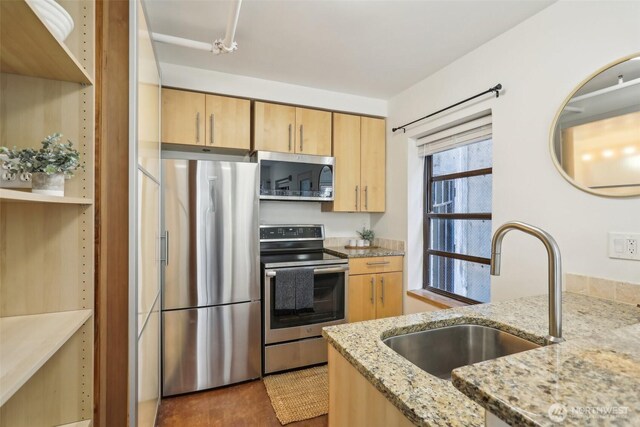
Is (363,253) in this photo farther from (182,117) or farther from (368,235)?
(182,117)

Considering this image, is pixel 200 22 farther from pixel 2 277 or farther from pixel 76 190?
pixel 2 277

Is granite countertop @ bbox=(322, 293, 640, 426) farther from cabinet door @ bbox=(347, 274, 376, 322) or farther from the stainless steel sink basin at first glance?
cabinet door @ bbox=(347, 274, 376, 322)

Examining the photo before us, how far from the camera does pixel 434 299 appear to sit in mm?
2488

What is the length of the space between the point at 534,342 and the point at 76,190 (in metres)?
1.57

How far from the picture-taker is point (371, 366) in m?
0.77

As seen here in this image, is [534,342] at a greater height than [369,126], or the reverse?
[369,126]

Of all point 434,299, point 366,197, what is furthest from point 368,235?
point 434,299

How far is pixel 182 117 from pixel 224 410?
214cm

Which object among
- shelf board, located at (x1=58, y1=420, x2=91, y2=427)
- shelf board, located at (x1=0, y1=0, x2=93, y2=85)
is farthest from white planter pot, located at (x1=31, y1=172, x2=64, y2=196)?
shelf board, located at (x1=58, y1=420, x2=91, y2=427)

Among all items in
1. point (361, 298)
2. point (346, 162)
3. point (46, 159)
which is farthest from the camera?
point (346, 162)

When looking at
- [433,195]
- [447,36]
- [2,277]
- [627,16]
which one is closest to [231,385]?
[2,277]

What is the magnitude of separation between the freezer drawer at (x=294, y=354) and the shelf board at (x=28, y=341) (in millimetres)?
1634

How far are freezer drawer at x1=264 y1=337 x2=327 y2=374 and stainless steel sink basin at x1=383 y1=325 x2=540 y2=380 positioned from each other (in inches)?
59.5

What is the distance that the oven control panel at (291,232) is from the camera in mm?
2762
